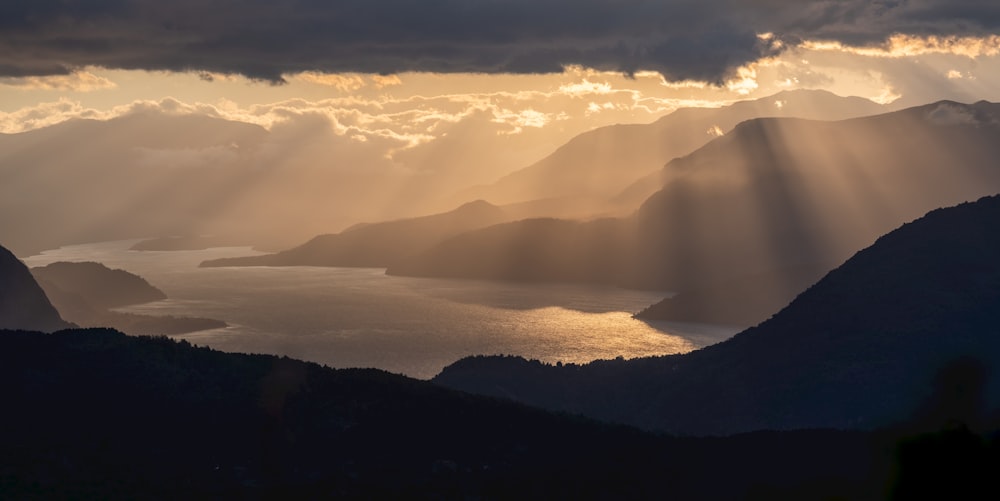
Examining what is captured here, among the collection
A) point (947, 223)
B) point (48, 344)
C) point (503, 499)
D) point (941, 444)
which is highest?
point (947, 223)

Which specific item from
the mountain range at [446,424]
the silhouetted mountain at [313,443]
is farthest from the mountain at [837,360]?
the silhouetted mountain at [313,443]

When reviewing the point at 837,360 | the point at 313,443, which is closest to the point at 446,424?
the point at 313,443

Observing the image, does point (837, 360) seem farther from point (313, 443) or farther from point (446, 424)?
point (313, 443)

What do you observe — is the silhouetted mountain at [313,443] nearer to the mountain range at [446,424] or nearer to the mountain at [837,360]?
the mountain range at [446,424]

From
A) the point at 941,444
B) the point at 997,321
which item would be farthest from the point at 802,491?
the point at 997,321

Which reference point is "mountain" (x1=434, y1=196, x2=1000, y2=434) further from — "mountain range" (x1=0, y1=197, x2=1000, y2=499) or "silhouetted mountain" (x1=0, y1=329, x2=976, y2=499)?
"silhouetted mountain" (x1=0, y1=329, x2=976, y2=499)

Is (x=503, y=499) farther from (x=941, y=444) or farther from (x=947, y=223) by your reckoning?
(x=947, y=223)
